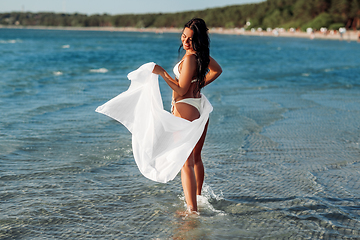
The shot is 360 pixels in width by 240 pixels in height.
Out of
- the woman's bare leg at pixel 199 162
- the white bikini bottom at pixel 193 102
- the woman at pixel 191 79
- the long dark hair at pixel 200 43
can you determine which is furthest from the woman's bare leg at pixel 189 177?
the long dark hair at pixel 200 43

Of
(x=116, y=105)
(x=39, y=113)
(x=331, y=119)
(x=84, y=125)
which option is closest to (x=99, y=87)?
(x=39, y=113)

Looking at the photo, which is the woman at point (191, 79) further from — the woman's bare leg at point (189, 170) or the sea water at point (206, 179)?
the sea water at point (206, 179)

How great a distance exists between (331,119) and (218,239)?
658cm

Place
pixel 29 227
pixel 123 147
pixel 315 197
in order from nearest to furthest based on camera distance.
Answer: pixel 29 227
pixel 315 197
pixel 123 147

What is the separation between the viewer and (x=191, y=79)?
3.72m

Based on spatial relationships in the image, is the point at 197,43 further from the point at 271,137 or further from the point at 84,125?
the point at 84,125

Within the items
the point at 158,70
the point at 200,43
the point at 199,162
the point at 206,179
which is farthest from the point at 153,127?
the point at 206,179

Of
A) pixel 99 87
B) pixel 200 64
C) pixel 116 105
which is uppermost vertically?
pixel 200 64

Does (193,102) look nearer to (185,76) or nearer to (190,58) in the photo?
(185,76)

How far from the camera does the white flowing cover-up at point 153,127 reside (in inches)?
152

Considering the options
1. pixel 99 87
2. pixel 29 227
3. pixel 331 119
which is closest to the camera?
pixel 29 227

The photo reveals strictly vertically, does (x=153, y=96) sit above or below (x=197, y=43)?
below

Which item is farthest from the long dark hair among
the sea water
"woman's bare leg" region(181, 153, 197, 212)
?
the sea water

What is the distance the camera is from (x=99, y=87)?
15.3 m
